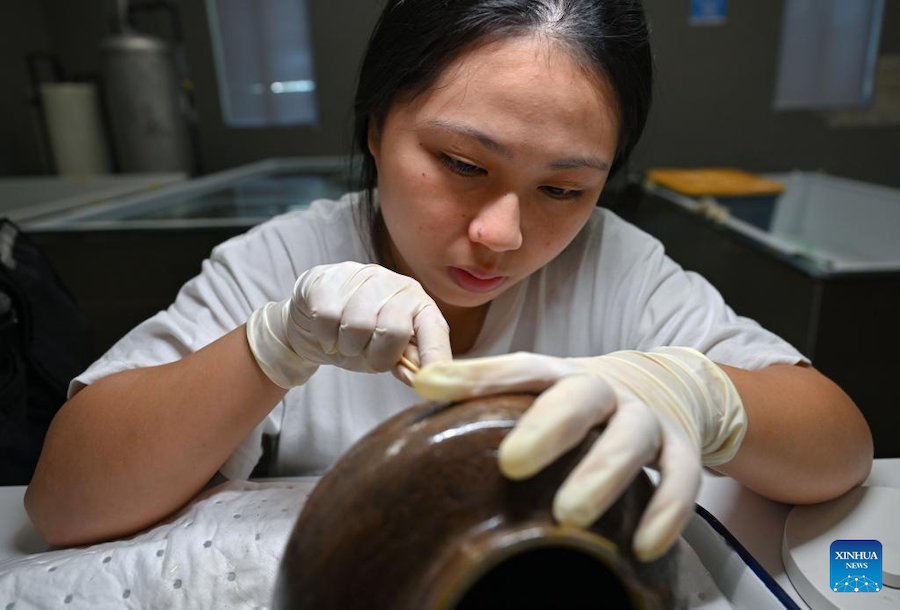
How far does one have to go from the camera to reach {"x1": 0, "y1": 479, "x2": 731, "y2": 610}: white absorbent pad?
621 millimetres

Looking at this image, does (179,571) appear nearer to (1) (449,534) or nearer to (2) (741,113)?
(1) (449,534)

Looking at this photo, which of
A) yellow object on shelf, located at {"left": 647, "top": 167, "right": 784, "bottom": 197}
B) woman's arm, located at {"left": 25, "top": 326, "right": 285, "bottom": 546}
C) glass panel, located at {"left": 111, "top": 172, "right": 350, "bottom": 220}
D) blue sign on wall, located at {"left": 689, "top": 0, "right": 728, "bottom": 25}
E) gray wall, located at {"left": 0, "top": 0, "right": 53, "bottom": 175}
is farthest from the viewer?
blue sign on wall, located at {"left": 689, "top": 0, "right": 728, "bottom": 25}

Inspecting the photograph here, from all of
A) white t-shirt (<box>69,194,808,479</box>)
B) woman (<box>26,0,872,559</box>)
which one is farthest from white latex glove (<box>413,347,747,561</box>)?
white t-shirt (<box>69,194,808,479</box>)

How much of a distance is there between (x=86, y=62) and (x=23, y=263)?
353 centimetres

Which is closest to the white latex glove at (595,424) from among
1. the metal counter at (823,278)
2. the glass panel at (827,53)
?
the metal counter at (823,278)

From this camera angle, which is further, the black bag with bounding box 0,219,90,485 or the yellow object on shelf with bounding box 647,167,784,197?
the yellow object on shelf with bounding box 647,167,784,197

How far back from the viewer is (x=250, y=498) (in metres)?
0.77

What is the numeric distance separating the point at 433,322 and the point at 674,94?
12.9 ft

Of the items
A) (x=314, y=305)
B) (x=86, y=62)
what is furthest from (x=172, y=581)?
(x=86, y=62)

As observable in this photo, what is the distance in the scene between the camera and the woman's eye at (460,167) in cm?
82

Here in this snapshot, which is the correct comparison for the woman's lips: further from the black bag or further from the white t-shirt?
the black bag

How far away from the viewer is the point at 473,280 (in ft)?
2.90

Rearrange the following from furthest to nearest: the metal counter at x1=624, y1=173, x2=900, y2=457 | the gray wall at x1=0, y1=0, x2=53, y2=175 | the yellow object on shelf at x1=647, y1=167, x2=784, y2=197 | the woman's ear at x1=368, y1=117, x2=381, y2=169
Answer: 1. the gray wall at x1=0, y1=0, x2=53, y2=175
2. the yellow object on shelf at x1=647, y1=167, x2=784, y2=197
3. the metal counter at x1=624, y1=173, x2=900, y2=457
4. the woman's ear at x1=368, y1=117, x2=381, y2=169

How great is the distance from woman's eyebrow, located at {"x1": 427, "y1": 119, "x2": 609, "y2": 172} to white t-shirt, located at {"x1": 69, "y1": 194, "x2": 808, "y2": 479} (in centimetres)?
34
